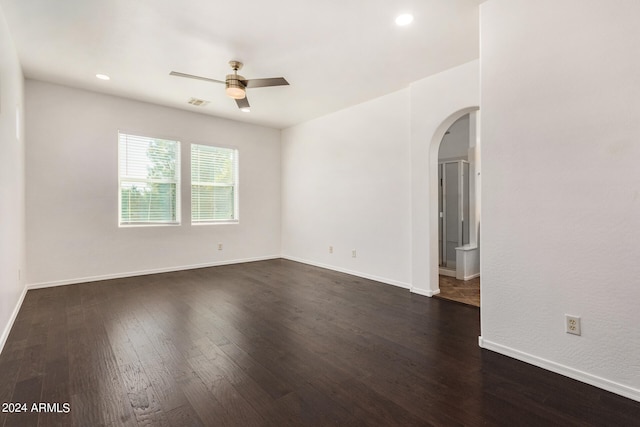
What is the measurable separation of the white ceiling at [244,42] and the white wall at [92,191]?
43 centimetres

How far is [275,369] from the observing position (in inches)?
84.5

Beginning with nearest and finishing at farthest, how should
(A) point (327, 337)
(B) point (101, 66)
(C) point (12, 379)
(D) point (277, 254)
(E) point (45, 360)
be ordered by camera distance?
1. (C) point (12, 379)
2. (E) point (45, 360)
3. (A) point (327, 337)
4. (B) point (101, 66)
5. (D) point (277, 254)

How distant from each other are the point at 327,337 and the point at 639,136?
253cm

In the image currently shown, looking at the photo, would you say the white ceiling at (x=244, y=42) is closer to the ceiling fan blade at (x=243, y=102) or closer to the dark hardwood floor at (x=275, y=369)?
the ceiling fan blade at (x=243, y=102)

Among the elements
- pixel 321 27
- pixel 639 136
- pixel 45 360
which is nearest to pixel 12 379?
pixel 45 360

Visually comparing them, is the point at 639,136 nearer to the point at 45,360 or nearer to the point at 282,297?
the point at 282,297

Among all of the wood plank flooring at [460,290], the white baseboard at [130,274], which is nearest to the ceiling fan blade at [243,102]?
the white baseboard at [130,274]

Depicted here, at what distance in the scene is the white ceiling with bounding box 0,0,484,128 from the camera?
252 cm

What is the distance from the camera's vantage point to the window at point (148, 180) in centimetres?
485

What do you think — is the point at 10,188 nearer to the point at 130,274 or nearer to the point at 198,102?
the point at 130,274

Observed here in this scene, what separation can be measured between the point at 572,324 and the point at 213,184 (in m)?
5.43

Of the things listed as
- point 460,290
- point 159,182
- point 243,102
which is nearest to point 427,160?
point 460,290

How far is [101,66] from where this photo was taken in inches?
142

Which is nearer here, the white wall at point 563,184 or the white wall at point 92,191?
the white wall at point 563,184
